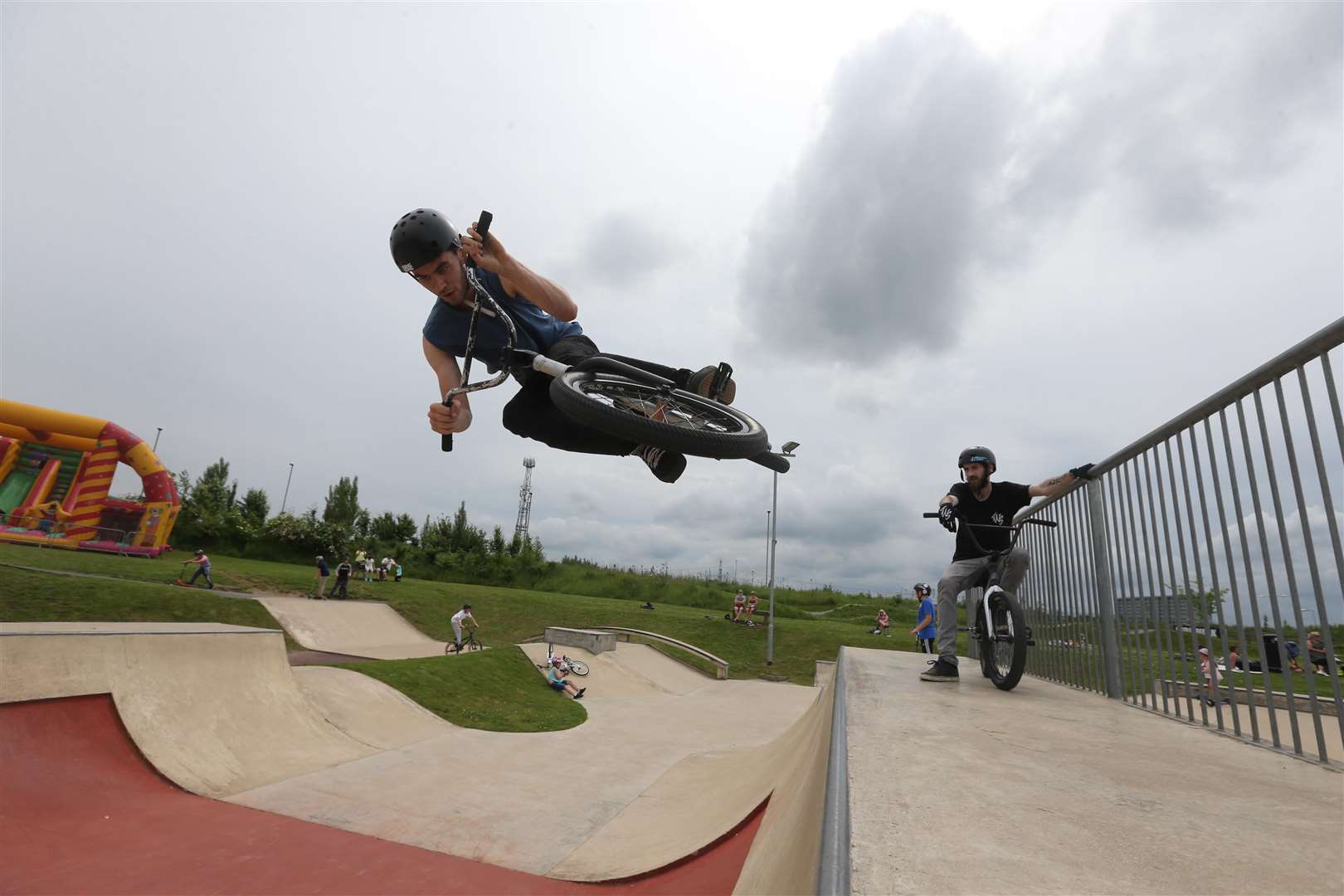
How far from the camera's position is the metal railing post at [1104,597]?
4461 millimetres

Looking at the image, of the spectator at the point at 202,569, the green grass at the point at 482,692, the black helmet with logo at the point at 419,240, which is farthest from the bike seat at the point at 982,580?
the spectator at the point at 202,569

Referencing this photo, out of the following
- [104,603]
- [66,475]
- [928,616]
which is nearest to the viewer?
[928,616]

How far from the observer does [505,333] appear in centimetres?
382

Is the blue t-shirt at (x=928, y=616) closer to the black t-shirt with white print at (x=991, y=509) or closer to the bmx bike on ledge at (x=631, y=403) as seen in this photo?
the black t-shirt with white print at (x=991, y=509)

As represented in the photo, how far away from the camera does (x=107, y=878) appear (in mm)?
4227

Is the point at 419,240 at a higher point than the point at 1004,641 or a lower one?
higher

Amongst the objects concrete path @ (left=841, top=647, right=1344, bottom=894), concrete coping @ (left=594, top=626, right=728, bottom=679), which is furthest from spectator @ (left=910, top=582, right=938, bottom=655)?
concrete path @ (left=841, top=647, right=1344, bottom=894)

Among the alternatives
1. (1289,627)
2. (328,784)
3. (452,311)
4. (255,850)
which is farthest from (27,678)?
(1289,627)

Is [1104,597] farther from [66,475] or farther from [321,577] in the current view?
[66,475]

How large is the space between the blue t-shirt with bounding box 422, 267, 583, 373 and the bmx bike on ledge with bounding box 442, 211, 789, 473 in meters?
0.07

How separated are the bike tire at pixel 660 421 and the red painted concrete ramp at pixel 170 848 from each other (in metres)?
3.21

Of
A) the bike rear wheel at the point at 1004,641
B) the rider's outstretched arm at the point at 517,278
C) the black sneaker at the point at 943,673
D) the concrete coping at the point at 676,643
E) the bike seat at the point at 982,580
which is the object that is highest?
the rider's outstretched arm at the point at 517,278

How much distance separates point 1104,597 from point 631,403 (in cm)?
376

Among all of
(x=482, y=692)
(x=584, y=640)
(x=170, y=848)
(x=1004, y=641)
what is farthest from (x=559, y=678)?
(x=1004, y=641)
